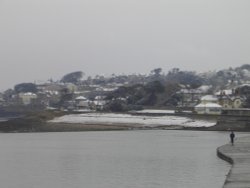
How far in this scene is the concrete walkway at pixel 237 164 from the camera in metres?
19.8

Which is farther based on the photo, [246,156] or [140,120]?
[140,120]

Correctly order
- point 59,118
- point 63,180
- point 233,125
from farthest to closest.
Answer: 1. point 59,118
2. point 233,125
3. point 63,180

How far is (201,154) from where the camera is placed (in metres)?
34.9

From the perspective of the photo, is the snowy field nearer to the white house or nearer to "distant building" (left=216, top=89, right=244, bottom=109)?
the white house

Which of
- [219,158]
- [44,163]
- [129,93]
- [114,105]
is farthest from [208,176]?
[129,93]

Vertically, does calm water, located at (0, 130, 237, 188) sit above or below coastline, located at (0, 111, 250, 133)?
below

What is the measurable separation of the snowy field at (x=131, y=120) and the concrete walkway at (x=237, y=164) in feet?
125

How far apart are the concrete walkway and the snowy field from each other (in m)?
38.1

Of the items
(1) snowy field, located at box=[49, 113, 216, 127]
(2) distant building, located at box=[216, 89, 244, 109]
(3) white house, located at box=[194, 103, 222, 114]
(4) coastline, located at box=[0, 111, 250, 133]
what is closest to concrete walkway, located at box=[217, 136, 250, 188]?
(4) coastline, located at box=[0, 111, 250, 133]

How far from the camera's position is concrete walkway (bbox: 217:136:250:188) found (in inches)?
778

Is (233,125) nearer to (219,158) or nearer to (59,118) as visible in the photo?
(59,118)

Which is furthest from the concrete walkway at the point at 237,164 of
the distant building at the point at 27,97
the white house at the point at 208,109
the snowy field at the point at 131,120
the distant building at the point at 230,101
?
Result: the distant building at the point at 27,97

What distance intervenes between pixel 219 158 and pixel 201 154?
323cm

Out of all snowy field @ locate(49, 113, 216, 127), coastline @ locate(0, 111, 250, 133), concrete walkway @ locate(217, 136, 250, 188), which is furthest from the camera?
snowy field @ locate(49, 113, 216, 127)
